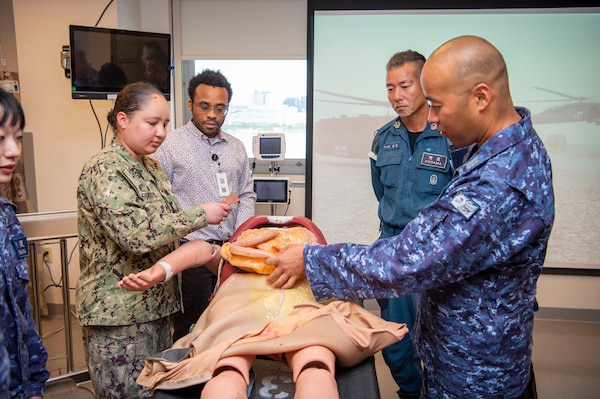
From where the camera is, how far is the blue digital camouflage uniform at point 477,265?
1.21 m

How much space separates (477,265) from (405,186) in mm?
1133

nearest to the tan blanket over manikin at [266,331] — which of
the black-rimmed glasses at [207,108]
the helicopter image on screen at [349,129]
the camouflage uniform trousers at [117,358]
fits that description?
the camouflage uniform trousers at [117,358]

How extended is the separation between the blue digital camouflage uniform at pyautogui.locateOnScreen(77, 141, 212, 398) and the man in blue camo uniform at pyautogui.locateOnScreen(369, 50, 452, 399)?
105 centimetres

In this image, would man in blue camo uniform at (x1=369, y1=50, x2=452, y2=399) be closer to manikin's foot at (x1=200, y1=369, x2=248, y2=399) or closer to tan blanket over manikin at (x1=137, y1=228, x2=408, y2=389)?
tan blanket over manikin at (x1=137, y1=228, x2=408, y2=389)

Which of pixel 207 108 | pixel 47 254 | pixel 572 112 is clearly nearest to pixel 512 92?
pixel 572 112

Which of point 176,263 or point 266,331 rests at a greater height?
point 176,263

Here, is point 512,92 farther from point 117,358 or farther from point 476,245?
point 117,358

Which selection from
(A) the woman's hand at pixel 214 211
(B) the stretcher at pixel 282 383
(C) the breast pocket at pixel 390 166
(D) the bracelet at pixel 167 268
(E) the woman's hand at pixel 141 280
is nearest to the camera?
(B) the stretcher at pixel 282 383

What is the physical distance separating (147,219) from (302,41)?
2.64 meters

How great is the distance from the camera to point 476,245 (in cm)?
120

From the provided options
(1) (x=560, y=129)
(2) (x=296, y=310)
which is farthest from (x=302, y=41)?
(2) (x=296, y=310)

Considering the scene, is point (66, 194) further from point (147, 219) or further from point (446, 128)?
point (446, 128)

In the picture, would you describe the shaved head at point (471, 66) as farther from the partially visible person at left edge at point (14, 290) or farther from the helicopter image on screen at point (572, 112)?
the helicopter image on screen at point (572, 112)

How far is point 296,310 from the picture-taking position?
1.63 m
